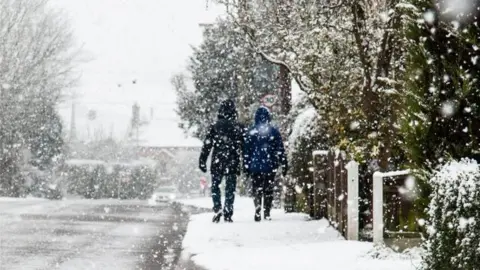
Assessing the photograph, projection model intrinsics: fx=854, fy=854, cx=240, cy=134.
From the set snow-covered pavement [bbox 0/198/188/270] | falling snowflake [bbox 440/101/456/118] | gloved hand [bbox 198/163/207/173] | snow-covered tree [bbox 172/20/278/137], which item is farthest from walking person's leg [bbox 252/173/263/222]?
snow-covered tree [bbox 172/20/278/137]

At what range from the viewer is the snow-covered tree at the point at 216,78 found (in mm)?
33062

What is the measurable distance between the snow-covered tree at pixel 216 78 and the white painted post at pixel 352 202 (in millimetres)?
22373

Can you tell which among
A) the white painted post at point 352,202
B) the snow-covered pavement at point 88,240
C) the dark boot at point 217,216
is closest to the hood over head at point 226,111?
the dark boot at point 217,216

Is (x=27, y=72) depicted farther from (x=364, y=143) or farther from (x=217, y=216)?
(x=364, y=143)

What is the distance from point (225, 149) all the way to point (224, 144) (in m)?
0.08

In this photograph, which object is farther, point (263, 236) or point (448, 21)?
point (263, 236)

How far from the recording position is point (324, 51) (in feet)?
41.2

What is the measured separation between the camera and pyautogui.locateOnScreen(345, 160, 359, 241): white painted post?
9867mm

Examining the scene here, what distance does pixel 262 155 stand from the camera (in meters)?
12.9

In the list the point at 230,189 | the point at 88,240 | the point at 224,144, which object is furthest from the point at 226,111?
the point at 88,240

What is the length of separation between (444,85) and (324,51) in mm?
5869

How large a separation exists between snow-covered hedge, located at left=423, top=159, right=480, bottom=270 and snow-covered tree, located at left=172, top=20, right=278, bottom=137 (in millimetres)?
26126

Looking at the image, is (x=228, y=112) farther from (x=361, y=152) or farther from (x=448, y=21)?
(x=448, y=21)

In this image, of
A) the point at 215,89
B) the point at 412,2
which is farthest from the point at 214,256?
the point at 215,89
